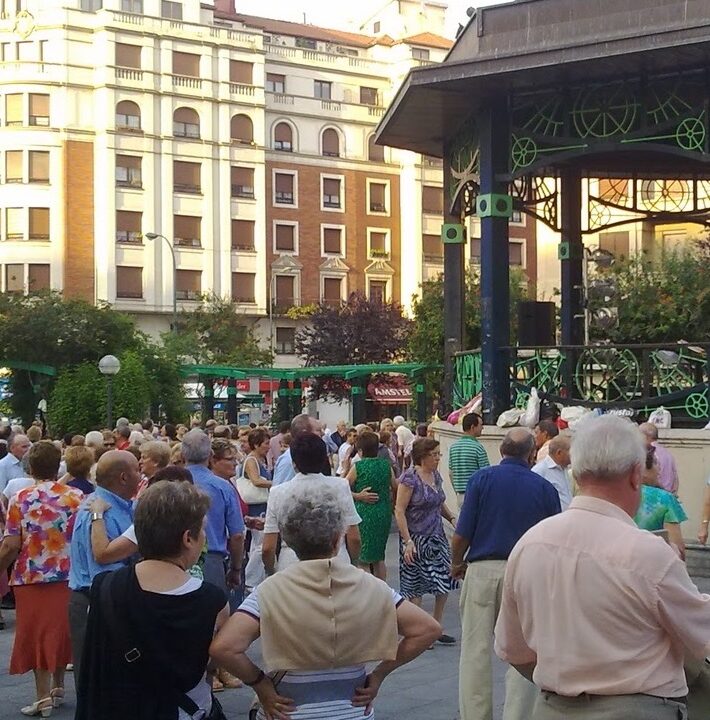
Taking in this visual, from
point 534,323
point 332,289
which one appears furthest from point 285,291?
point 534,323

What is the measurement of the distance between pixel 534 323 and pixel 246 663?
14.1 meters

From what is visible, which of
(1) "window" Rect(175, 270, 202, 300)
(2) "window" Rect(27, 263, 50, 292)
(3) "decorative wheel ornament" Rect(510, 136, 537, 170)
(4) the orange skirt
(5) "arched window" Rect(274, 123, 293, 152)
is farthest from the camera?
(5) "arched window" Rect(274, 123, 293, 152)

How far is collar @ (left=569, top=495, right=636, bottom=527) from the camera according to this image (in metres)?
4.12

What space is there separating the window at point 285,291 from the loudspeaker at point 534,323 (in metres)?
51.8

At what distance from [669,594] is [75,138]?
208 ft

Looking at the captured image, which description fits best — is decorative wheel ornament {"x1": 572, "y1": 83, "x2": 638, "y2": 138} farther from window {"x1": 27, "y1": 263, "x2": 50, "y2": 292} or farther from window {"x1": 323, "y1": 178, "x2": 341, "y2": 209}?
window {"x1": 323, "y1": 178, "x2": 341, "y2": 209}

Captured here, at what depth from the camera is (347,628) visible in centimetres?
433

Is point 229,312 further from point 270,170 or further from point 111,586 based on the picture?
point 111,586

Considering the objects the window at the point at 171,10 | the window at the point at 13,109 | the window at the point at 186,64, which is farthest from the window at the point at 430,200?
the window at the point at 13,109

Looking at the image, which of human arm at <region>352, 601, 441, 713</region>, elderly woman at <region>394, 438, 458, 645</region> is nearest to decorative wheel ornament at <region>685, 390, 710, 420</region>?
elderly woman at <region>394, 438, 458, 645</region>

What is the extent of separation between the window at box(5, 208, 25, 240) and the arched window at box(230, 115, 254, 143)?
1127cm

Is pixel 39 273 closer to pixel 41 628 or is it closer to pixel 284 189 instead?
pixel 284 189

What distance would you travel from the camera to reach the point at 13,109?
64.4 meters

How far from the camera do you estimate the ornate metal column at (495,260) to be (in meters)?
15.9
